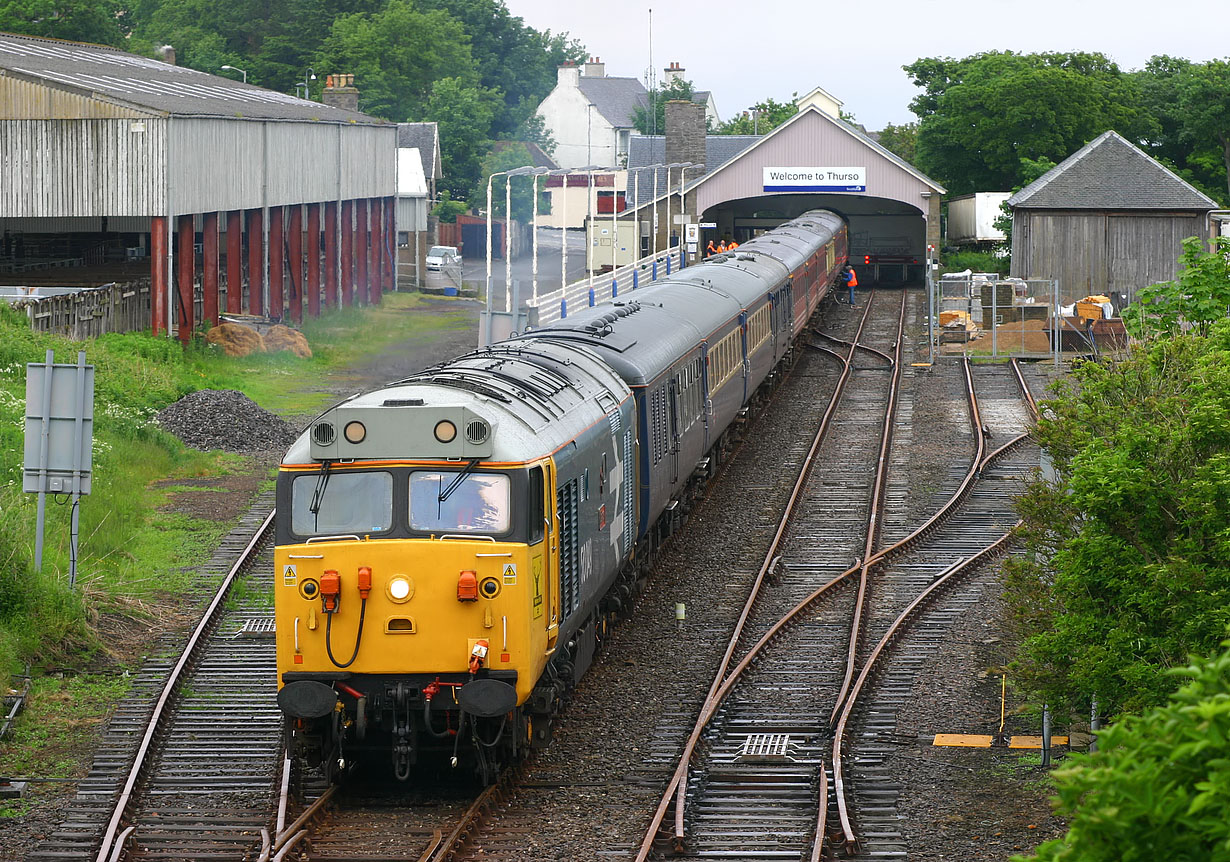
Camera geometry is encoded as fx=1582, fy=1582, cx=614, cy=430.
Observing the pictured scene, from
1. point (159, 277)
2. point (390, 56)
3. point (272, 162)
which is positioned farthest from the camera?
point (390, 56)

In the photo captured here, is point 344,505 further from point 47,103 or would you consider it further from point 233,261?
point 233,261

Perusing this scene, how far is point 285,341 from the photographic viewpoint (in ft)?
128

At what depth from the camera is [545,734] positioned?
13.2 m

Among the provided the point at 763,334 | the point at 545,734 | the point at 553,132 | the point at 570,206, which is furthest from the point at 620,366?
the point at 553,132

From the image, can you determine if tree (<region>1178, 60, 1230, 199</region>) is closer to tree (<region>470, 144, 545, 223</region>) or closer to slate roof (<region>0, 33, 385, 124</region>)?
slate roof (<region>0, 33, 385, 124</region>)

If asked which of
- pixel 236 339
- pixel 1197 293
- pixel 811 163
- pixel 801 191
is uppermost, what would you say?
pixel 811 163

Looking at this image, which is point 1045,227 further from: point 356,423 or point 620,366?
point 356,423

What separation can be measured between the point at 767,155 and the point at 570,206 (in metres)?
39.7

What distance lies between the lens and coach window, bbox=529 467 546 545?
38.0 feet

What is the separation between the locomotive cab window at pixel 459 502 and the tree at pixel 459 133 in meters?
76.1

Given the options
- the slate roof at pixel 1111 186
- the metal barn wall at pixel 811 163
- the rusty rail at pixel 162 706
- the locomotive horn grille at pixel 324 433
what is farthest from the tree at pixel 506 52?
the locomotive horn grille at pixel 324 433

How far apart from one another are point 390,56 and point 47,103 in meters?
67.7

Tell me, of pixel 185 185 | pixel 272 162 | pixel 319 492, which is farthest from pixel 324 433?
pixel 272 162

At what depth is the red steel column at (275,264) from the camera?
142 feet
